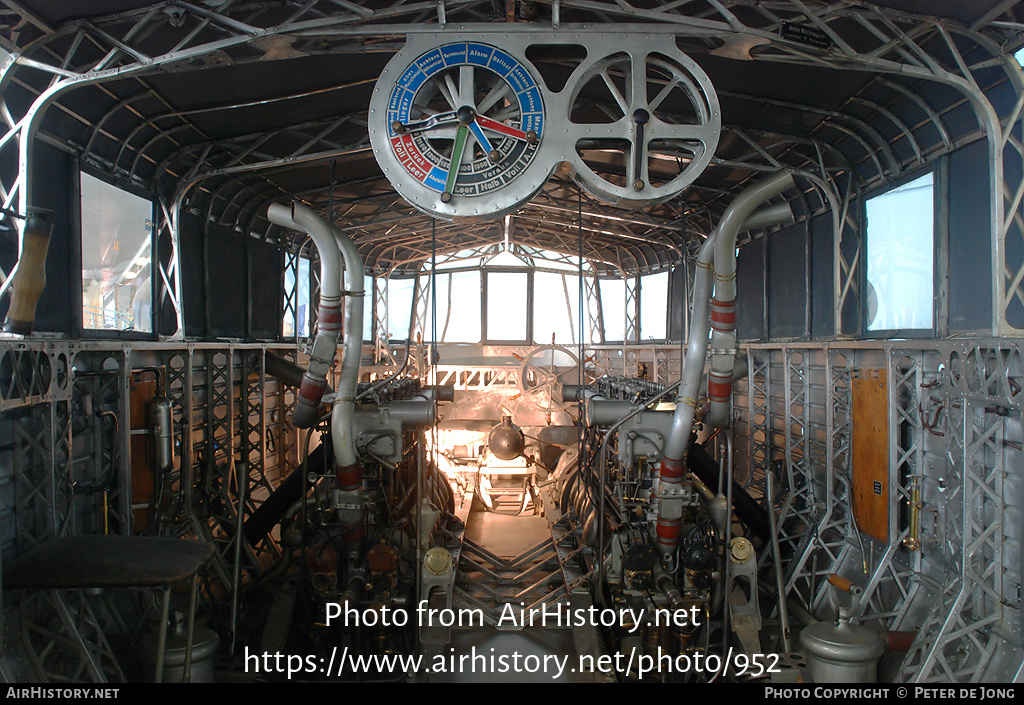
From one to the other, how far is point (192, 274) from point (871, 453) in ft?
35.5

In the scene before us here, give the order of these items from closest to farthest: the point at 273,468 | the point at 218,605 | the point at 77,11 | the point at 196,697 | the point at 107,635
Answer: the point at 196,697 → the point at 77,11 → the point at 107,635 → the point at 218,605 → the point at 273,468

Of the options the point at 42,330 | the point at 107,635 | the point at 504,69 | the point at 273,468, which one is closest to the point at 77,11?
the point at 42,330

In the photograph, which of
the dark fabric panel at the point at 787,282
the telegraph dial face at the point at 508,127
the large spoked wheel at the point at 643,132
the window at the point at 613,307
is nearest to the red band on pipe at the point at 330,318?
the telegraph dial face at the point at 508,127

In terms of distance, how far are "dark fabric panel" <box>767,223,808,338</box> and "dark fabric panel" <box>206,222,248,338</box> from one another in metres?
10.5

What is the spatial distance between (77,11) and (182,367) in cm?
515

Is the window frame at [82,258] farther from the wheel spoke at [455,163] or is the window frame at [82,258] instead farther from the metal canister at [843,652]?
the metal canister at [843,652]

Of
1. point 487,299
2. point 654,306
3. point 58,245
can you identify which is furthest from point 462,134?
point 487,299

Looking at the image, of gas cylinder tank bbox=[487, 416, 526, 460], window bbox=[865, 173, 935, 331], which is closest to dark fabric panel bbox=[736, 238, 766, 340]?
window bbox=[865, 173, 935, 331]

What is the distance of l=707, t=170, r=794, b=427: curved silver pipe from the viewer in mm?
6461

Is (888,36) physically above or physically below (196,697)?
above

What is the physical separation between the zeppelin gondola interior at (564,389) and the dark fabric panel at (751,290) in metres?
0.80

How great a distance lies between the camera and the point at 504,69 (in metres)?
5.32

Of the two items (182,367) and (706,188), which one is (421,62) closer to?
(182,367)

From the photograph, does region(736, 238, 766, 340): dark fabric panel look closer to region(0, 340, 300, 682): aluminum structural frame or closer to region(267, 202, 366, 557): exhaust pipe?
region(267, 202, 366, 557): exhaust pipe
